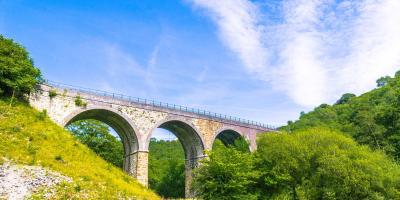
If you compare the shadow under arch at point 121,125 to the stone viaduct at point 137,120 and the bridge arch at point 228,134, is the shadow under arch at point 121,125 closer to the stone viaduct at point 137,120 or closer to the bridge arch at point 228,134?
the stone viaduct at point 137,120

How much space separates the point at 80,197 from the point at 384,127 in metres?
42.9

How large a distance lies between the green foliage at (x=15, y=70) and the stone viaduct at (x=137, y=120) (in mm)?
1470

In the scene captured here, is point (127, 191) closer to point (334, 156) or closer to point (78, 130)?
point (334, 156)

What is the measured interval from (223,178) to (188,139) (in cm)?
1908

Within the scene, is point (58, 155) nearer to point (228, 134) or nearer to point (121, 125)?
→ point (121, 125)

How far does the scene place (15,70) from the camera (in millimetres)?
29172

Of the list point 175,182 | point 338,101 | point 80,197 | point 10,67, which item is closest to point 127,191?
point 80,197

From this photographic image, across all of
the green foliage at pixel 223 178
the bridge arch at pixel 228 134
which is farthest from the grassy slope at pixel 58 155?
the bridge arch at pixel 228 134

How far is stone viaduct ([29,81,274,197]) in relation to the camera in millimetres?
33406

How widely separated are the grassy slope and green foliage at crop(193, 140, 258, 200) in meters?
3.52

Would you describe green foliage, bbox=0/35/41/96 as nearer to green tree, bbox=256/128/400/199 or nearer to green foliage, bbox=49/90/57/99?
green foliage, bbox=49/90/57/99

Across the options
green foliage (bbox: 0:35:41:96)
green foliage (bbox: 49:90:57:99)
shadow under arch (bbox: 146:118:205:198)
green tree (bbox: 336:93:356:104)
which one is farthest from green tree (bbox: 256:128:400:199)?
green tree (bbox: 336:93:356:104)

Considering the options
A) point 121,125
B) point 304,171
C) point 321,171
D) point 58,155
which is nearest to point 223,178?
point 304,171

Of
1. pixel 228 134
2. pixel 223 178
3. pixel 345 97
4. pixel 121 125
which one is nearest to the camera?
pixel 223 178
